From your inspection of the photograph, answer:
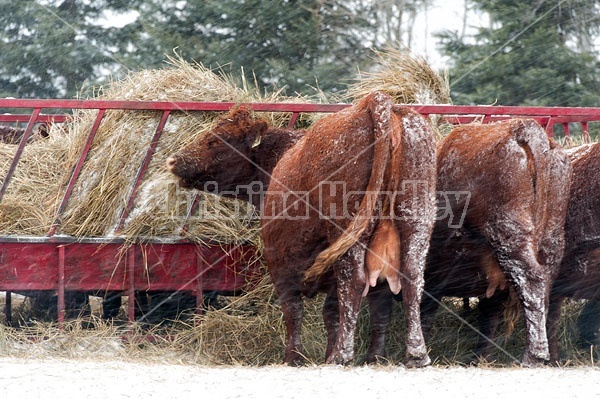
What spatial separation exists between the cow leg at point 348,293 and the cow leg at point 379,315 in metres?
0.72

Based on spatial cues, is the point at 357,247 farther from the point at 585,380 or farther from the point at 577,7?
the point at 577,7

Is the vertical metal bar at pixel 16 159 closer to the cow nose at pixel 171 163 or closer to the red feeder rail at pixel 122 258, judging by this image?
the red feeder rail at pixel 122 258

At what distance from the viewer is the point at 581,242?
23.4ft

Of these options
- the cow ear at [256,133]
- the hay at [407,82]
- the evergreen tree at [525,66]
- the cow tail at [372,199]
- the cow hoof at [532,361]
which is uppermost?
the evergreen tree at [525,66]

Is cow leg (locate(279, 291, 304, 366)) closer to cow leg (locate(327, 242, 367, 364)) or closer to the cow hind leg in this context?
cow leg (locate(327, 242, 367, 364))

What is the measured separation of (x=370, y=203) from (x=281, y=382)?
1.51 m

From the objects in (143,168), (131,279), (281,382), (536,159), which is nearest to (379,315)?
(536,159)

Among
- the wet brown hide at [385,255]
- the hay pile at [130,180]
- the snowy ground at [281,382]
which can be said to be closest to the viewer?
the snowy ground at [281,382]

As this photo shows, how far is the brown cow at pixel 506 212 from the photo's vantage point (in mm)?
6438

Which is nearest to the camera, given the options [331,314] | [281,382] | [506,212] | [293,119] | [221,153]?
[281,382]

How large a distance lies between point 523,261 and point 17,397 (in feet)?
11.8

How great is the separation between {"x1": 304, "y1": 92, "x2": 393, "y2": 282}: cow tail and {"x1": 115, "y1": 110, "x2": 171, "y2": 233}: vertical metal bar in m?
2.08

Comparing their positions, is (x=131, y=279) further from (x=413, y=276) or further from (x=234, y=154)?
(x=413, y=276)

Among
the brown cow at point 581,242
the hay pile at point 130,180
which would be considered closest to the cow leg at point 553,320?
the brown cow at point 581,242
